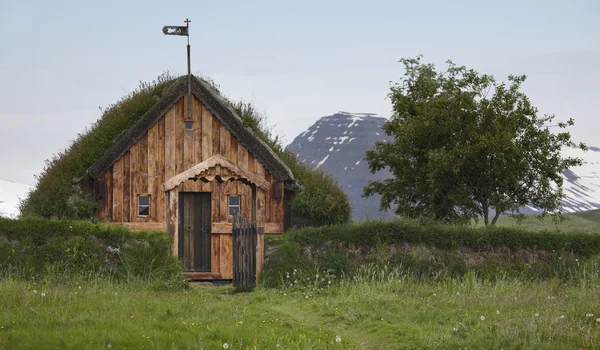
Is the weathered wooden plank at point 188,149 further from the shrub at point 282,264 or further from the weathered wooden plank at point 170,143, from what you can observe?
the shrub at point 282,264

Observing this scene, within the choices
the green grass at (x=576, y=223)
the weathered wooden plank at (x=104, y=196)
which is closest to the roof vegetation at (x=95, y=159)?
the weathered wooden plank at (x=104, y=196)

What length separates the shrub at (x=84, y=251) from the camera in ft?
59.6

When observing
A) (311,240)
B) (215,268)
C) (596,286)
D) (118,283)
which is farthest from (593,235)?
(118,283)

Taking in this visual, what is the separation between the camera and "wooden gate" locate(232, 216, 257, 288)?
19.8 metres

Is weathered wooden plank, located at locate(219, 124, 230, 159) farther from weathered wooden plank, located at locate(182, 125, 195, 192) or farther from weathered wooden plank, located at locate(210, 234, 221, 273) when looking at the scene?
weathered wooden plank, located at locate(210, 234, 221, 273)

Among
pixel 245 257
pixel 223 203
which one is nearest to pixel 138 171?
pixel 223 203

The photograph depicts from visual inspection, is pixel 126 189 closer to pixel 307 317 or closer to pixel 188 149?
pixel 188 149

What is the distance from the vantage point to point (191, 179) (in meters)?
23.3

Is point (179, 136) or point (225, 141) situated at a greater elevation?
point (179, 136)

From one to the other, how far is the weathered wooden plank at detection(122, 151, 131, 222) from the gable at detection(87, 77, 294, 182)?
10.0 inches

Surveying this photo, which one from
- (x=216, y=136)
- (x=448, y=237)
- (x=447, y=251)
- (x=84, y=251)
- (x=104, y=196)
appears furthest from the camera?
(x=216, y=136)

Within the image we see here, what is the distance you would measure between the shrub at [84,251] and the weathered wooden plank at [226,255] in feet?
16.0

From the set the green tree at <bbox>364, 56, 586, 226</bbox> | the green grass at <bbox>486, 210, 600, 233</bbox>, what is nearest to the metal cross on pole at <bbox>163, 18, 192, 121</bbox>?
the green tree at <bbox>364, 56, 586, 226</bbox>

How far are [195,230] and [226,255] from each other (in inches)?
52.4
